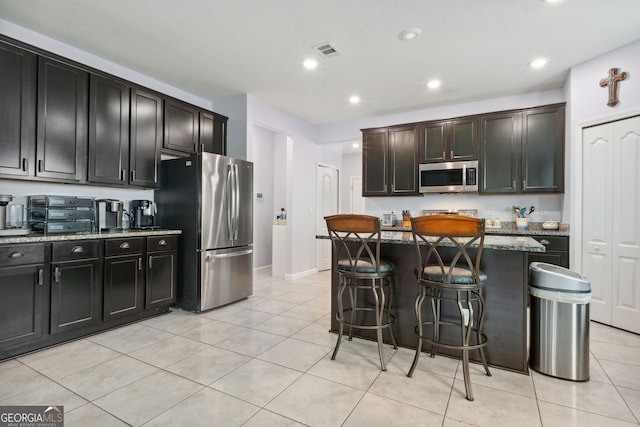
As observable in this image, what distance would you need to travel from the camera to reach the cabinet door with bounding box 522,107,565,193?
400 cm

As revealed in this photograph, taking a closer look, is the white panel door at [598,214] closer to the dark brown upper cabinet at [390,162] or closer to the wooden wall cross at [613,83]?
the wooden wall cross at [613,83]

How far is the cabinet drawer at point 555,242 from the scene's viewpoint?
3.69 meters

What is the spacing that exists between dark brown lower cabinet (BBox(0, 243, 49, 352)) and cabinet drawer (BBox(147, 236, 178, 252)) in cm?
91

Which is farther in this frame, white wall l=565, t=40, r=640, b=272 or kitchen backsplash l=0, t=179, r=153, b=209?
white wall l=565, t=40, r=640, b=272

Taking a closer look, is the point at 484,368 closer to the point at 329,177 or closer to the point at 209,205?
the point at 209,205

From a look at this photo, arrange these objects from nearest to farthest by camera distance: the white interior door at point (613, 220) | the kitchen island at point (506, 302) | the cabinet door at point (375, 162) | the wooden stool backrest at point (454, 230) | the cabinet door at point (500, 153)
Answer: the wooden stool backrest at point (454, 230)
the kitchen island at point (506, 302)
the white interior door at point (613, 220)
the cabinet door at point (500, 153)
the cabinet door at point (375, 162)

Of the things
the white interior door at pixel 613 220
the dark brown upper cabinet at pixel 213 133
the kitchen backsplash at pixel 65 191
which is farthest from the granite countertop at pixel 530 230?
the kitchen backsplash at pixel 65 191

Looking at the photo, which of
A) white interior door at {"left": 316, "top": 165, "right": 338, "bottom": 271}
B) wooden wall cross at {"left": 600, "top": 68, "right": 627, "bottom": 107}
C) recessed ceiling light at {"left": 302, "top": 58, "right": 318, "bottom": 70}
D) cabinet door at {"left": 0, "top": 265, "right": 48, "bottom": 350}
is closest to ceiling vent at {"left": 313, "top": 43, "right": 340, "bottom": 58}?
recessed ceiling light at {"left": 302, "top": 58, "right": 318, "bottom": 70}

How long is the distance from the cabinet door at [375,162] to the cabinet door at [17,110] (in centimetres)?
420

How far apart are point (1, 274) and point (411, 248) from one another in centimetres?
321

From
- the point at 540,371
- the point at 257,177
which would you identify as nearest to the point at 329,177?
the point at 257,177

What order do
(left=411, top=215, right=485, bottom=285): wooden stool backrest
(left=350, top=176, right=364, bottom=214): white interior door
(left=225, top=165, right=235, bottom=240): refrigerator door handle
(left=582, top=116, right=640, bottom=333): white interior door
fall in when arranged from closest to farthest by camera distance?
(left=411, top=215, right=485, bottom=285): wooden stool backrest → (left=582, top=116, right=640, bottom=333): white interior door → (left=225, top=165, right=235, bottom=240): refrigerator door handle → (left=350, top=176, right=364, bottom=214): white interior door

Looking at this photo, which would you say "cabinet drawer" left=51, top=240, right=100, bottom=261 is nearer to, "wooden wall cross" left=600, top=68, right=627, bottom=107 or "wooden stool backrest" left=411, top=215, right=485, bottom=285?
"wooden stool backrest" left=411, top=215, right=485, bottom=285

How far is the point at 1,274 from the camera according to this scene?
2336 mm
